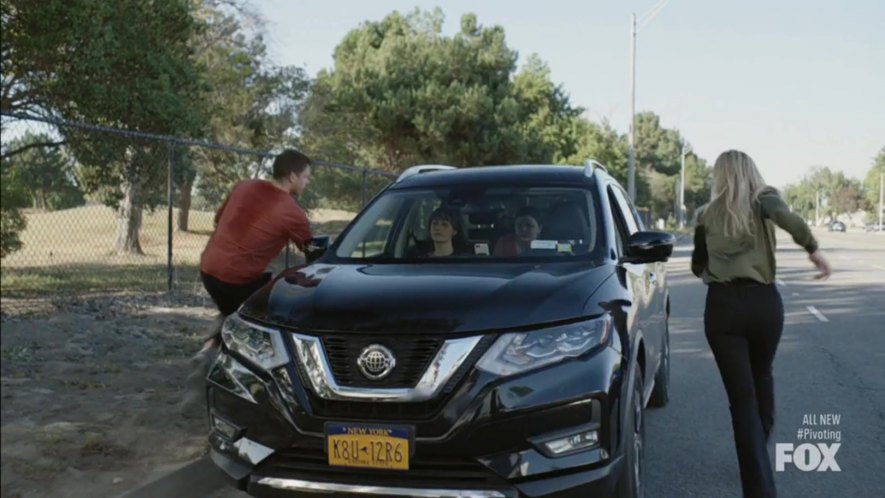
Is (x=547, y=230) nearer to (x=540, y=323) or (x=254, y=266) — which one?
(x=540, y=323)

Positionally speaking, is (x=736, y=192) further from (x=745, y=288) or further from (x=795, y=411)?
(x=795, y=411)

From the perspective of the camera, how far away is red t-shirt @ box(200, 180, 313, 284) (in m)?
5.55

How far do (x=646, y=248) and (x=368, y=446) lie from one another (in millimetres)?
2012

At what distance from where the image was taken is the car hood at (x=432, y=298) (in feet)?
11.5

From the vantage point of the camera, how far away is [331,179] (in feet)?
60.1

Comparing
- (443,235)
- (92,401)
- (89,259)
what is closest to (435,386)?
(443,235)

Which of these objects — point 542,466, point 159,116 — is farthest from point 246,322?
point 159,116

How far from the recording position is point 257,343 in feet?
12.3

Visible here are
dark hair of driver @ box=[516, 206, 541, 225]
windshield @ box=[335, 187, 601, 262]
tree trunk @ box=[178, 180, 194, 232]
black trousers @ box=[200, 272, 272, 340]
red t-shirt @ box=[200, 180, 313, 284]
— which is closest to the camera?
windshield @ box=[335, 187, 601, 262]

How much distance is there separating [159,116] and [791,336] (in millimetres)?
10640

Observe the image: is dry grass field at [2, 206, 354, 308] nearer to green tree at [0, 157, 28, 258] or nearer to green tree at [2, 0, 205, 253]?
green tree at [0, 157, 28, 258]

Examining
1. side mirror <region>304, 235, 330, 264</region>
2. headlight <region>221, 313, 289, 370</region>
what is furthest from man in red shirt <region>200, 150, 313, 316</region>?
headlight <region>221, 313, 289, 370</region>

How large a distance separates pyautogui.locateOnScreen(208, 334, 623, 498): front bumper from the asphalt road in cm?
145

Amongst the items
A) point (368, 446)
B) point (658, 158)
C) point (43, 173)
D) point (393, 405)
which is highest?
point (658, 158)
